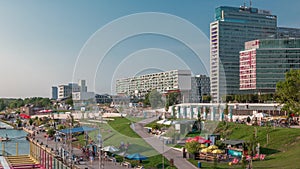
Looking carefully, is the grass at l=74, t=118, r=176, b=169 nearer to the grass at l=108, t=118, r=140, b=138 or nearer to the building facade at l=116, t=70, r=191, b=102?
the grass at l=108, t=118, r=140, b=138

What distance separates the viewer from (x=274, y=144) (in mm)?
20844

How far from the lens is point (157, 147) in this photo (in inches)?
596

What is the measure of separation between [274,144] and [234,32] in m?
69.1

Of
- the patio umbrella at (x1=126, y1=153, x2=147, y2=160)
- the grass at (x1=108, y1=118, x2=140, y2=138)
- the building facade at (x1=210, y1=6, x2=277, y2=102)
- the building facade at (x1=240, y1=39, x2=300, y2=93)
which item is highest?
the building facade at (x1=210, y1=6, x2=277, y2=102)

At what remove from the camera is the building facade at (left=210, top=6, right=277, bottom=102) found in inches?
3349

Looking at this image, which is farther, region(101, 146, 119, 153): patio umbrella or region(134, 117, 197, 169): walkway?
region(101, 146, 119, 153): patio umbrella

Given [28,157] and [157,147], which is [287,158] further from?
[28,157]

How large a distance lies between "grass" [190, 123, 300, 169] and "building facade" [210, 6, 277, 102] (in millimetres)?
57078

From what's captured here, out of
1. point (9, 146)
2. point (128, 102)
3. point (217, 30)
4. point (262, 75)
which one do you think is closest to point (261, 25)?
point (217, 30)

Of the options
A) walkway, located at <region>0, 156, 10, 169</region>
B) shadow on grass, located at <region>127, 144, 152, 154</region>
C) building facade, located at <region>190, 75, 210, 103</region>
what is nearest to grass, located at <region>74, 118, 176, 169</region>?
shadow on grass, located at <region>127, 144, 152, 154</region>

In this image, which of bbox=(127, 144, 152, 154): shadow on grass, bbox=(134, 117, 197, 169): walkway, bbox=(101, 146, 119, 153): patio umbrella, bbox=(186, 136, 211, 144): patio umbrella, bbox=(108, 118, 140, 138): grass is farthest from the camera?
Answer: bbox=(186, 136, 211, 144): patio umbrella

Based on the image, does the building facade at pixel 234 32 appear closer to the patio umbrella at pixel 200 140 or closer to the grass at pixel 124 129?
the grass at pixel 124 129

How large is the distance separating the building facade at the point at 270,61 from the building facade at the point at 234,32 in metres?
15.6

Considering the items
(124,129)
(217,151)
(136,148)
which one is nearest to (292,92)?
(217,151)
